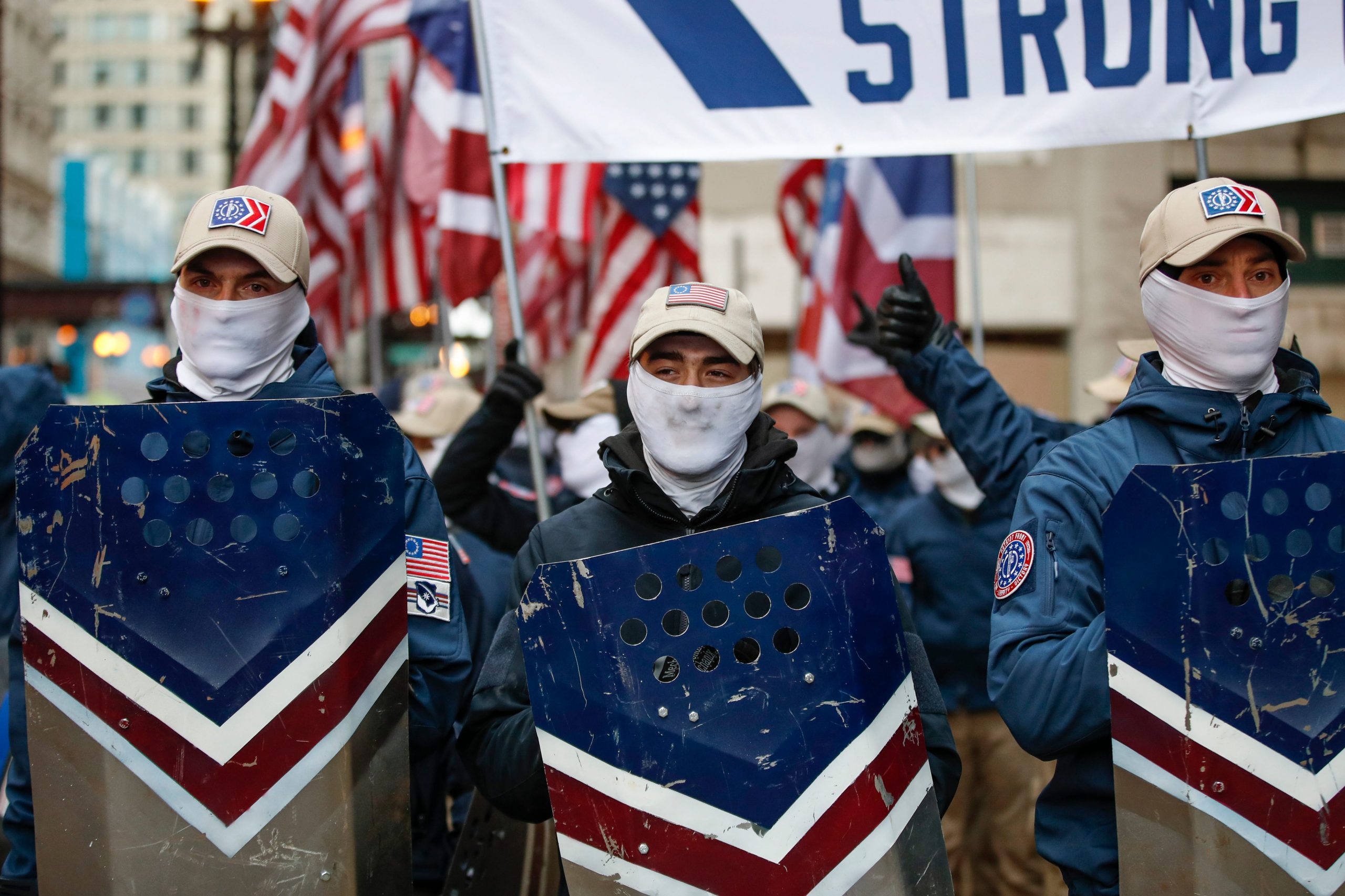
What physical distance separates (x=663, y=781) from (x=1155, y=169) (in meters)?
16.9

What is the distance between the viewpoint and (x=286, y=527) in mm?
2365

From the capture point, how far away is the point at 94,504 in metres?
2.34

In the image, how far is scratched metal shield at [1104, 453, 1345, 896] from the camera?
2262 mm

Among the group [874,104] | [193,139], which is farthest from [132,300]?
[193,139]

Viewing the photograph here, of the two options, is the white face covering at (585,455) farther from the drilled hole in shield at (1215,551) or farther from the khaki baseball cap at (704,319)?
the drilled hole in shield at (1215,551)

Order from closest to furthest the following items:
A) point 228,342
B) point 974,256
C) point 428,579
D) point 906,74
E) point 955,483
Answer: point 428,579 → point 228,342 → point 906,74 → point 955,483 → point 974,256

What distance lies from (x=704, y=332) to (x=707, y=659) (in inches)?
32.1

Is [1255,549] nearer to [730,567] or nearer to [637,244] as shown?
[730,567]

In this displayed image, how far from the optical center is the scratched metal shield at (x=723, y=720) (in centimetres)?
227

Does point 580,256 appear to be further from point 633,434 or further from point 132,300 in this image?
point 132,300

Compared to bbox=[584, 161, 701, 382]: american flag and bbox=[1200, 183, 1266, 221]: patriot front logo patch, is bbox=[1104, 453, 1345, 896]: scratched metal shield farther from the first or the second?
bbox=[584, 161, 701, 382]: american flag

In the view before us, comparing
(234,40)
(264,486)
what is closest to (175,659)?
(264,486)

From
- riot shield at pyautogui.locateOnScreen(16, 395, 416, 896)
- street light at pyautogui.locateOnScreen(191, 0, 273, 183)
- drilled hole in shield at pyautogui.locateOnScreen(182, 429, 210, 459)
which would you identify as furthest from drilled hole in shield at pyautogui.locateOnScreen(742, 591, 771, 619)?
street light at pyautogui.locateOnScreen(191, 0, 273, 183)

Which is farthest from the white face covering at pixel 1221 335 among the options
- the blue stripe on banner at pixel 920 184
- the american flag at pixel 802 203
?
the american flag at pixel 802 203
